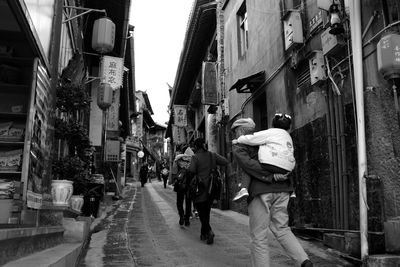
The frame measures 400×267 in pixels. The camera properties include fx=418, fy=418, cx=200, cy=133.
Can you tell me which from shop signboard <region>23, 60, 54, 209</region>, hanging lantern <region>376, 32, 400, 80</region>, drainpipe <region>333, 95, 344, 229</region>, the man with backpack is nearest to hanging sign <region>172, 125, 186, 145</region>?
the man with backpack

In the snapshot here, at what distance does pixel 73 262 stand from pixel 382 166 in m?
3.85

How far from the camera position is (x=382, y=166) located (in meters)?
5.14

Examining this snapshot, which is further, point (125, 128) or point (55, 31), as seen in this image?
point (125, 128)

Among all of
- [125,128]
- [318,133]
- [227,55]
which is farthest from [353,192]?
[125,128]

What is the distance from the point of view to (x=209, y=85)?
14.9 meters

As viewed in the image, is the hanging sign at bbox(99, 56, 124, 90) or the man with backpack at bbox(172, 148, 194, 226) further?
the hanging sign at bbox(99, 56, 124, 90)

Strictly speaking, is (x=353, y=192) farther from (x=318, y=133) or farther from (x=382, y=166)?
(x=318, y=133)

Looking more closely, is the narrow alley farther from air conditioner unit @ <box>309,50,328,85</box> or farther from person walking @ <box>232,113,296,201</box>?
air conditioner unit @ <box>309,50,328,85</box>

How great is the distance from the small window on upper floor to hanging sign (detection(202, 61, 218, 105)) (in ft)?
7.34

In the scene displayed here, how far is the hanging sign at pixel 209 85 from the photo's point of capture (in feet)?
48.8

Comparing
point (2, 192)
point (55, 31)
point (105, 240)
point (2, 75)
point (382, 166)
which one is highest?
point (55, 31)

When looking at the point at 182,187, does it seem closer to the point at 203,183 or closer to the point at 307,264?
the point at 203,183

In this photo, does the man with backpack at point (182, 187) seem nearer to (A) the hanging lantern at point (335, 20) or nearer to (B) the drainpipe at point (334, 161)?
(B) the drainpipe at point (334, 161)

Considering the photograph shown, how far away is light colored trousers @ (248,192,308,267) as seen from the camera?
391cm
